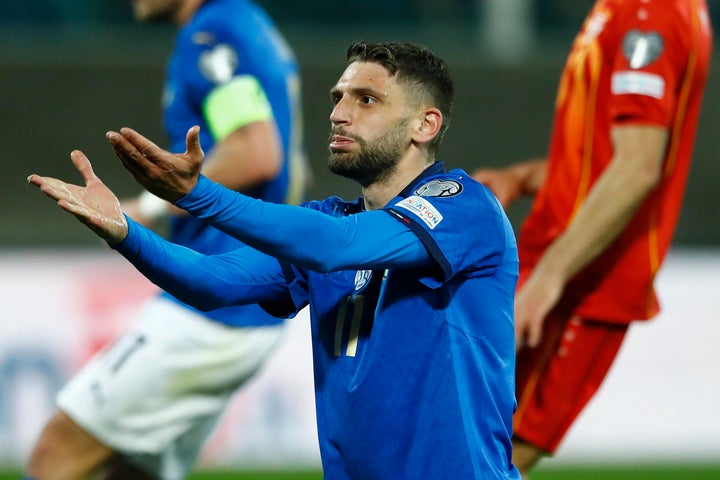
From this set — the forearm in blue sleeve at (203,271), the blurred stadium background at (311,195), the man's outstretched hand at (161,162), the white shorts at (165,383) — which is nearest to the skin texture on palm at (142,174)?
the man's outstretched hand at (161,162)

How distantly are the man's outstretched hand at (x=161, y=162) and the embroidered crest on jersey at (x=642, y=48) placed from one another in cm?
161

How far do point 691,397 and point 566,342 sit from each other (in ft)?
13.5

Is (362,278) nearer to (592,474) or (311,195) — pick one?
(592,474)

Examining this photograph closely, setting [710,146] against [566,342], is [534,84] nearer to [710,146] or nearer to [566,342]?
[710,146]

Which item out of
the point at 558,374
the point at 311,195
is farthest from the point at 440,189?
the point at 311,195

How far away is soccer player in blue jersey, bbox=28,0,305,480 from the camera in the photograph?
4312 millimetres

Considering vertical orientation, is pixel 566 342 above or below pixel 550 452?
above

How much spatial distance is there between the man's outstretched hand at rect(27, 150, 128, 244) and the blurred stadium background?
4691mm

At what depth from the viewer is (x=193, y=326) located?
4504 mm

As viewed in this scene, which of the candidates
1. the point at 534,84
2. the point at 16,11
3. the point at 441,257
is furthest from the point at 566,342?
the point at 16,11

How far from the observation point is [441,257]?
2826 millimetres

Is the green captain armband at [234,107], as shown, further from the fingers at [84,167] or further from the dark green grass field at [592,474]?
the dark green grass field at [592,474]

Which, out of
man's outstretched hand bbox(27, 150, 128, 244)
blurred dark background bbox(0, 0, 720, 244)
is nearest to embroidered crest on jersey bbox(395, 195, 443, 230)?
man's outstretched hand bbox(27, 150, 128, 244)

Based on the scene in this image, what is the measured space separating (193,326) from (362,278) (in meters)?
1.50
